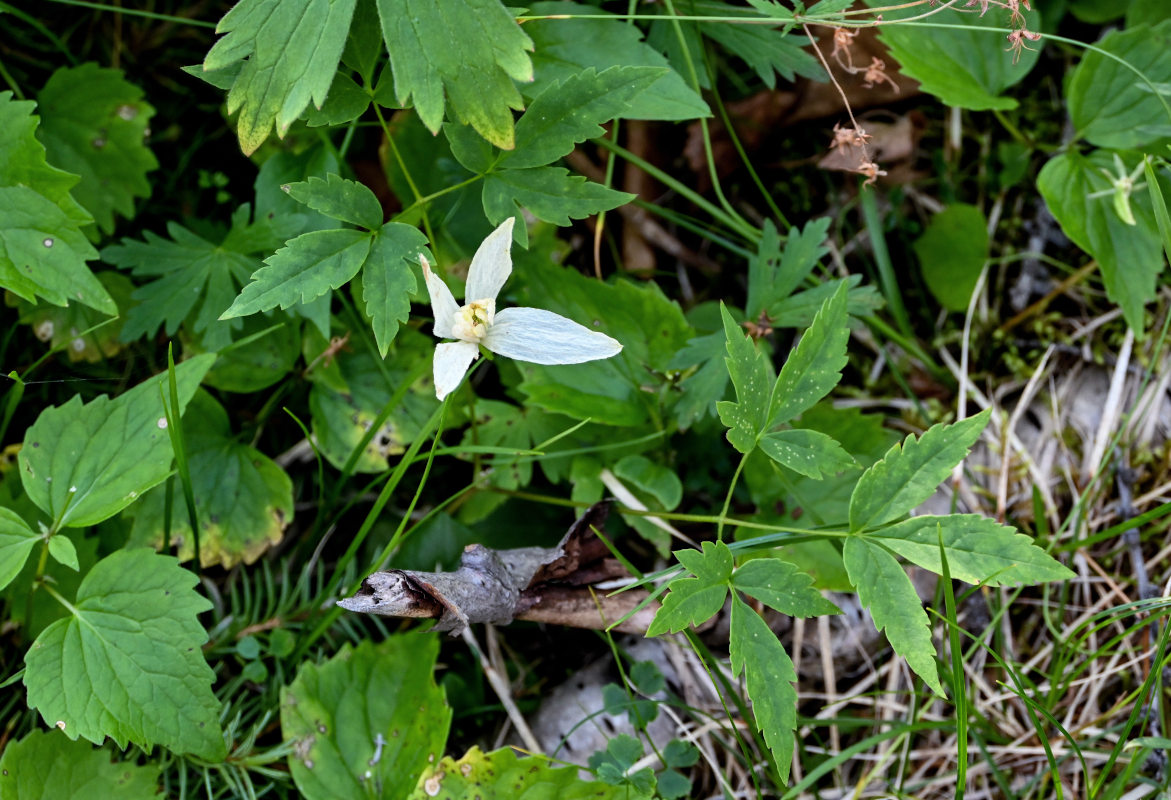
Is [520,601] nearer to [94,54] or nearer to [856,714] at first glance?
[856,714]

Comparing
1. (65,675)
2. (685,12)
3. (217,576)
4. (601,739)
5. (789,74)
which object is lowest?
(601,739)

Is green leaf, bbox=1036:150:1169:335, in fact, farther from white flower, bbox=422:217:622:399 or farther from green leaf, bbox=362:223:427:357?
green leaf, bbox=362:223:427:357

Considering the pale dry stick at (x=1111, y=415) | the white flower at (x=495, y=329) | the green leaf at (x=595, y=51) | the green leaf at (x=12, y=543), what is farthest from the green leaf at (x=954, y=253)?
the green leaf at (x=12, y=543)

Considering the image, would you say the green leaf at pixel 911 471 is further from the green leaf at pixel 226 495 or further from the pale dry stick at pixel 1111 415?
the green leaf at pixel 226 495

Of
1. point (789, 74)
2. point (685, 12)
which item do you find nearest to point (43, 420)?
point (685, 12)

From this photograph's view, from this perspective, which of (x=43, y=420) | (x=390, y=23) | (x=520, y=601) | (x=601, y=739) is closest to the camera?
(x=390, y=23)

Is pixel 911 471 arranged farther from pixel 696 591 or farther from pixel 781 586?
pixel 696 591
